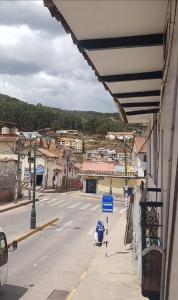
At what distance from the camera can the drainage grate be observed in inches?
634

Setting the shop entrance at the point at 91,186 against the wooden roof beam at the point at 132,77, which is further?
the shop entrance at the point at 91,186

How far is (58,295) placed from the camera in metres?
16.5

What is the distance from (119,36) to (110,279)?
586 inches

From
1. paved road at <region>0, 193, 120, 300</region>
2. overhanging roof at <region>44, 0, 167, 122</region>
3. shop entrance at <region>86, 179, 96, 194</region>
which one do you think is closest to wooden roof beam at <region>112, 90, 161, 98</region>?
overhanging roof at <region>44, 0, 167, 122</region>

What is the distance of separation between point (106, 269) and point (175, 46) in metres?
17.4

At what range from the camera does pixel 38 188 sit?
74312 mm

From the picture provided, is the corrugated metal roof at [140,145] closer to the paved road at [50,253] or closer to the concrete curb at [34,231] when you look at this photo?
the paved road at [50,253]

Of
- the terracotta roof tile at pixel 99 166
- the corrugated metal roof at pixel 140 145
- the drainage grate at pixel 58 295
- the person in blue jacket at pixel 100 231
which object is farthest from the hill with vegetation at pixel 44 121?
the drainage grate at pixel 58 295

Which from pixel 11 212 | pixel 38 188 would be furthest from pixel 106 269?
pixel 38 188

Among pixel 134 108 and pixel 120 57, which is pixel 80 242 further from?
pixel 120 57

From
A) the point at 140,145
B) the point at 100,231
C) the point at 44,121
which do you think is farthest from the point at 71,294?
the point at 44,121

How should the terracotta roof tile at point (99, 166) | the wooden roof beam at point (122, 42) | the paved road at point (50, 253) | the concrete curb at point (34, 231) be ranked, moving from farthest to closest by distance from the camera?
the terracotta roof tile at point (99, 166)
the concrete curb at point (34, 231)
the paved road at point (50, 253)
the wooden roof beam at point (122, 42)

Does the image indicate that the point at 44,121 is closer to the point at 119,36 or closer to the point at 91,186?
the point at 91,186

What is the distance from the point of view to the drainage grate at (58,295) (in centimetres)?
1611
